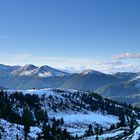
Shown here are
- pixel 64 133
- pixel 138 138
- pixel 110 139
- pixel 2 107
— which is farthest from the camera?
pixel 2 107

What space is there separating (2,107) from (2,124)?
53169 mm

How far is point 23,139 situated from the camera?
104750mm

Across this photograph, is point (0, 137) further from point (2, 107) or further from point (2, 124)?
point (2, 107)

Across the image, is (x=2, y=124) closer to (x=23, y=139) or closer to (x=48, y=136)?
(x=23, y=139)

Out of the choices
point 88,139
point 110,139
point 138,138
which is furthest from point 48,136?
point 138,138

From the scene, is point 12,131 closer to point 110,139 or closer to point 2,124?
point 2,124

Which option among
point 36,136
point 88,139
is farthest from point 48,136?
point 88,139

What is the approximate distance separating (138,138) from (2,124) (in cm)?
A: 4871

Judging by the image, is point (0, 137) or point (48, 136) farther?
point (48, 136)

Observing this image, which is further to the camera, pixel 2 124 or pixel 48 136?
pixel 48 136

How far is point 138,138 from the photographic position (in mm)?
81250

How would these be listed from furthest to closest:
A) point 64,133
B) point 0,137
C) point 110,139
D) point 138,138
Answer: point 64,133 < point 110,139 < point 0,137 < point 138,138

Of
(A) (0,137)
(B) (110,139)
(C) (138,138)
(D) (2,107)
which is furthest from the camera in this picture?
(D) (2,107)

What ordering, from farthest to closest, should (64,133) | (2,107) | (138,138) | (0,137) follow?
(2,107)
(64,133)
(0,137)
(138,138)
